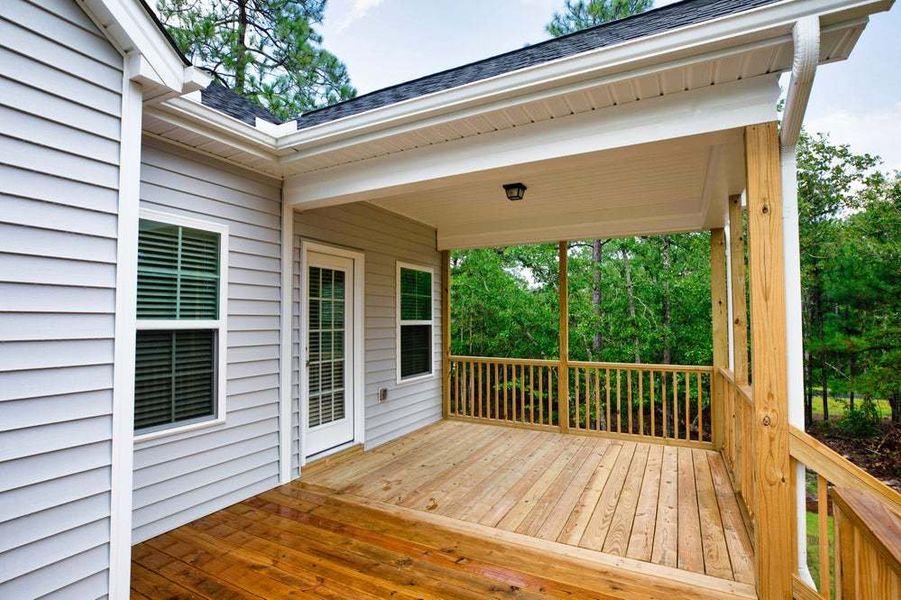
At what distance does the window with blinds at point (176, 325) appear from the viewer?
2.68 metres

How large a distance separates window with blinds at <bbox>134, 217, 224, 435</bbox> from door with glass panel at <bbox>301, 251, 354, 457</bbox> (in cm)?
83

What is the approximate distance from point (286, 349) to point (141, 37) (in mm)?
2246

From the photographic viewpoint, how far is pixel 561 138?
8.20 ft

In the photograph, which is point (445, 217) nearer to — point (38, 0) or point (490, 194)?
point (490, 194)

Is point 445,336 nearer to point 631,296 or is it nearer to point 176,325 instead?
point 176,325

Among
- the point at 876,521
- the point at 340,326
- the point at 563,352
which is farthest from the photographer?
the point at 563,352

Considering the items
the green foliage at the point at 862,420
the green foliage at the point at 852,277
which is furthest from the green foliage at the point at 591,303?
the green foliage at the point at 862,420

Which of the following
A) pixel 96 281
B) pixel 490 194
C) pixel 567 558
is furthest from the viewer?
pixel 490 194

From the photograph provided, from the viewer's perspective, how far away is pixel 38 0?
177 centimetres

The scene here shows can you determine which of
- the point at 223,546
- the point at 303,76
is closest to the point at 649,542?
the point at 223,546

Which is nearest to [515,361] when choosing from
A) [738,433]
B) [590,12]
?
[738,433]

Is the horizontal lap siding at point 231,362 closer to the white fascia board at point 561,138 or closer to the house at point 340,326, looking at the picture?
the house at point 340,326

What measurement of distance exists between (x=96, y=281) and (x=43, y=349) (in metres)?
0.34

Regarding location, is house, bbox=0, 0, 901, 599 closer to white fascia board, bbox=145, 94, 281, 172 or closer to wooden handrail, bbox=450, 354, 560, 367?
white fascia board, bbox=145, 94, 281, 172
